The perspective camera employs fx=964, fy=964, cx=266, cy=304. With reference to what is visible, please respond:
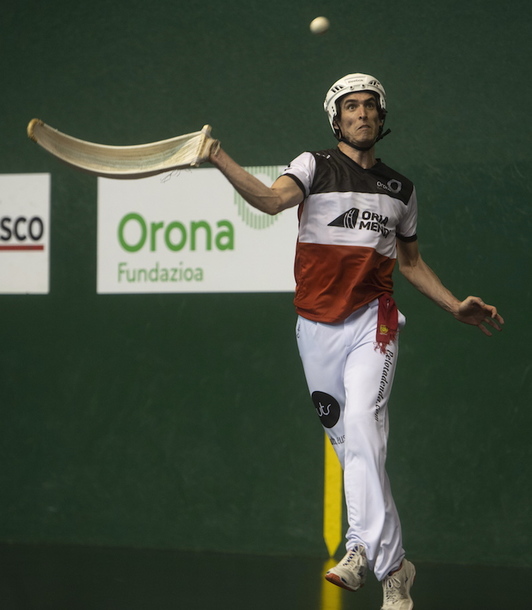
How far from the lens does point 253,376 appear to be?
166 inches

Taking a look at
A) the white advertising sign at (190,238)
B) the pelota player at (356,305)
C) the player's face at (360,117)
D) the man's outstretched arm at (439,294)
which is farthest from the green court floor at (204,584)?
the player's face at (360,117)

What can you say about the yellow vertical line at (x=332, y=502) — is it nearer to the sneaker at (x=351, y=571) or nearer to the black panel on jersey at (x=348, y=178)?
the sneaker at (x=351, y=571)

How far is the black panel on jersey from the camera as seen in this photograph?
2994 millimetres

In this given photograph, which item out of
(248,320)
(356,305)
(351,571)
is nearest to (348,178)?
(356,305)

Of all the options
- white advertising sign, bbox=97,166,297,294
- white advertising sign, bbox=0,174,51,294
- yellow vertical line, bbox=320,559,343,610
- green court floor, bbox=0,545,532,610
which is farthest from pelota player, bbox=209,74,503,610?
white advertising sign, bbox=0,174,51,294

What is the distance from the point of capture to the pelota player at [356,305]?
284cm

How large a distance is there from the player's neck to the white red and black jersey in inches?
0.9

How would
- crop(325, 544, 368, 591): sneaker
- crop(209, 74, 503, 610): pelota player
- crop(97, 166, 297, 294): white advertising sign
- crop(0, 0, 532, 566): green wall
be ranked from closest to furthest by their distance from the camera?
crop(325, 544, 368, 591): sneaker, crop(209, 74, 503, 610): pelota player, crop(0, 0, 532, 566): green wall, crop(97, 166, 297, 294): white advertising sign

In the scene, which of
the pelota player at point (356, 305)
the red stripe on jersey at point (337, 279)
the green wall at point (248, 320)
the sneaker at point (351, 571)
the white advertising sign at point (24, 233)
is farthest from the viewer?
the white advertising sign at point (24, 233)

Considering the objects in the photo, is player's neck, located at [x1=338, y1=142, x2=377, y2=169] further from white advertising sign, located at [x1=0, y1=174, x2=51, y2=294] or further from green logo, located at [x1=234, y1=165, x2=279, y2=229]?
white advertising sign, located at [x1=0, y1=174, x2=51, y2=294]

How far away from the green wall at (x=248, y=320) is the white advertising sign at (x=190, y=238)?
71 mm

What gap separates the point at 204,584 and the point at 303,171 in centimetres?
158

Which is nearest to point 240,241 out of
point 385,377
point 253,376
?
point 253,376


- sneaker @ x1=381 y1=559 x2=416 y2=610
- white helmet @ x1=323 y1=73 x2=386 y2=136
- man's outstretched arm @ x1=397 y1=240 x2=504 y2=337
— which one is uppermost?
white helmet @ x1=323 y1=73 x2=386 y2=136
